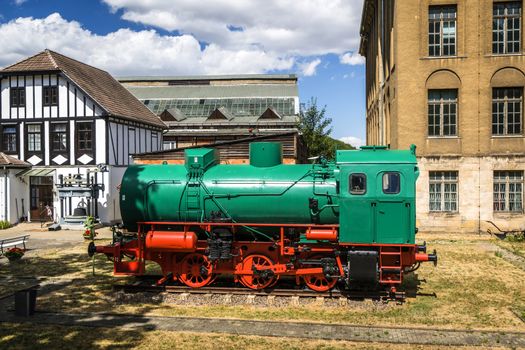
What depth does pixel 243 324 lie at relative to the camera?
36.5 ft

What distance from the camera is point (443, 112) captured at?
2534cm

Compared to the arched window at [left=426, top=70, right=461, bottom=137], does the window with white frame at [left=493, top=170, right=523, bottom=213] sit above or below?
below

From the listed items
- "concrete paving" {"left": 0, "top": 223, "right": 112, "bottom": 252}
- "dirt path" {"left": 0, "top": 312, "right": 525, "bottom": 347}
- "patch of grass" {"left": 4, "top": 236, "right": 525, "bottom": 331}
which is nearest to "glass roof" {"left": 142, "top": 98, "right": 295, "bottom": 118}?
"concrete paving" {"left": 0, "top": 223, "right": 112, "bottom": 252}

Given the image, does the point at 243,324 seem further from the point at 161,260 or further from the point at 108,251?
the point at 108,251

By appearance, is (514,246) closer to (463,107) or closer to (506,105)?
(463,107)

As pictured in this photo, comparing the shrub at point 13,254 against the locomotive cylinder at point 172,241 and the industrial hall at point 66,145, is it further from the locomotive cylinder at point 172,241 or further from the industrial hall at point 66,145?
the industrial hall at point 66,145

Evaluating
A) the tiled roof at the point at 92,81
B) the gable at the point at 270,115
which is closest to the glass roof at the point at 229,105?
the gable at the point at 270,115

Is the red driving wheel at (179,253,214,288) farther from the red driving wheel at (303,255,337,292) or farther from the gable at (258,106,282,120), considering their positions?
the gable at (258,106,282,120)

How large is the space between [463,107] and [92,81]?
23.6 m

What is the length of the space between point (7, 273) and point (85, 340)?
826 centimetres

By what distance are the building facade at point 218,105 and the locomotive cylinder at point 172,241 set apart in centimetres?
2691

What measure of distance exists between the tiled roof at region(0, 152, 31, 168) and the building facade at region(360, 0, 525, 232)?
2293cm

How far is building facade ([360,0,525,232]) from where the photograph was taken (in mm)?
24766

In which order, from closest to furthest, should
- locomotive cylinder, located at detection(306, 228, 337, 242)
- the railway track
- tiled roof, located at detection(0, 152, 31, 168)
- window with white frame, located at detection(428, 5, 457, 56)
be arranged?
1. locomotive cylinder, located at detection(306, 228, 337, 242)
2. the railway track
3. window with white frame, located at detection(428, 5, 457, 56)
4. tiled roof, located at detection(0, 152, 31, 168)
